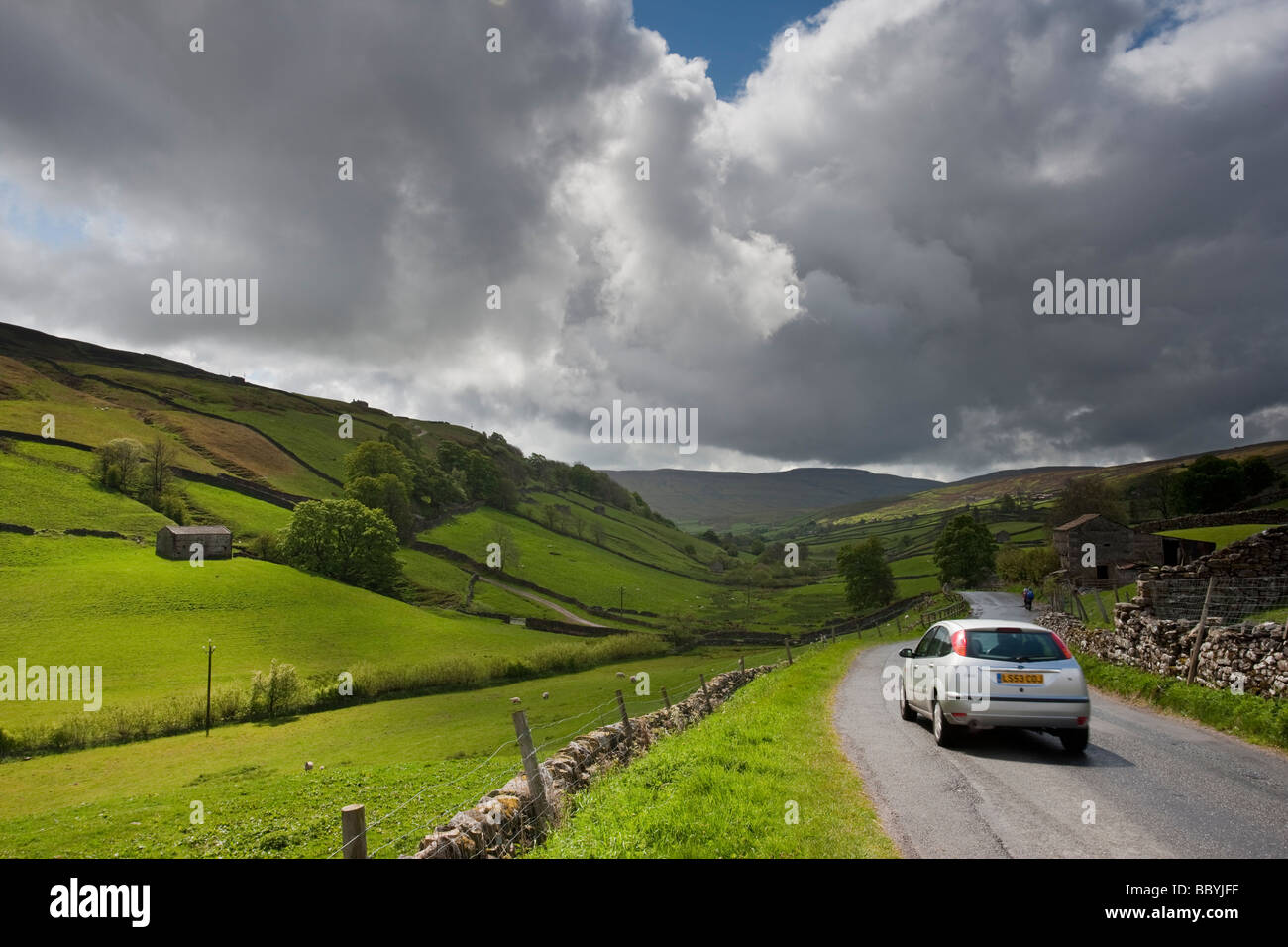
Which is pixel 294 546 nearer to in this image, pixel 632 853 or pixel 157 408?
pixel 157 408

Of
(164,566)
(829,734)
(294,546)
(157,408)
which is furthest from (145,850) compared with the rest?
(157,408)

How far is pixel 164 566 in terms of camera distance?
239 ft

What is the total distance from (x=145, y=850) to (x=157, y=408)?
145 meters

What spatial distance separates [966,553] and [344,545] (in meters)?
81.2

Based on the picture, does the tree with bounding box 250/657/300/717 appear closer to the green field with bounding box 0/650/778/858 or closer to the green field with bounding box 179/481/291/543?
the green field with bounding box 0/650/778/858

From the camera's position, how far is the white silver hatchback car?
11.2m

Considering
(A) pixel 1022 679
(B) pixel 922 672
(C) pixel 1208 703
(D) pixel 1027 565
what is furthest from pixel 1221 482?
(A) pixel 1022 679

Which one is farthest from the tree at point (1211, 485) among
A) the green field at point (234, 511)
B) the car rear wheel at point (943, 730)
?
the green field at point (234, 511)

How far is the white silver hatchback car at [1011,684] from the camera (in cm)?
1125

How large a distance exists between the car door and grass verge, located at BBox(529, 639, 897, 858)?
6.71 ft

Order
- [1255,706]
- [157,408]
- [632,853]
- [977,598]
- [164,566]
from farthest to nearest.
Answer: [157,408], [164,566], [977,598], [1255,706], [632,853]

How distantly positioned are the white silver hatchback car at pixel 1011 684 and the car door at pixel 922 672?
2.66 feet

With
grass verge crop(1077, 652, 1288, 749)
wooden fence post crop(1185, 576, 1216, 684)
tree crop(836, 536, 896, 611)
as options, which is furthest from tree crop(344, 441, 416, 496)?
wooden fence post crop(1185, 576, 1216, 684)
